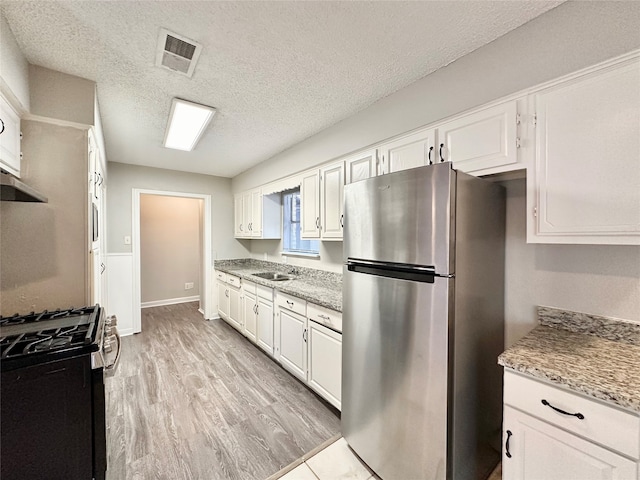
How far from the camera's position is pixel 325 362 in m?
2.19

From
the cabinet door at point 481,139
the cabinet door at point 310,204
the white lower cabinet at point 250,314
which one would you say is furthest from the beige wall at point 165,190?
the cabinet door at point 481,139

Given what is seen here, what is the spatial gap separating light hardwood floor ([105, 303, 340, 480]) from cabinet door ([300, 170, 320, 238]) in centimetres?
151

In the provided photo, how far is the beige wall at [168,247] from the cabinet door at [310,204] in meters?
3.18

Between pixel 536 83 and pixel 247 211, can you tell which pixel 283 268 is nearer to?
pixel 247 211

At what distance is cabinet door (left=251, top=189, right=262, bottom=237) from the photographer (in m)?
3.98

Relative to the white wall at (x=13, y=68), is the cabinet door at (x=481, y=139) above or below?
below

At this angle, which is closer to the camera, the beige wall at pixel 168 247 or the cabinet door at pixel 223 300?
the cabinet door at pixel 223 300

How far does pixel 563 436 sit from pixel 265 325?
2584 millimetres

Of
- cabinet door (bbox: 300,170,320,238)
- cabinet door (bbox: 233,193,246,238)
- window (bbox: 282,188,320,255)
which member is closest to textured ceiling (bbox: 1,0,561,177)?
cabinet door (bbox: 300,170,320,238)

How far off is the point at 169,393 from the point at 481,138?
315cm

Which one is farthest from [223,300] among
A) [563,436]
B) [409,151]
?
[563,436]

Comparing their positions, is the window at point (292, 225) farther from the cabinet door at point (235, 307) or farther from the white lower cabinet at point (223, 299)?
the white lower cabinet at point (223, 299)

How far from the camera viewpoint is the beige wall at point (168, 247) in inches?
212

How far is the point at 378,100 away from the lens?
85.5 inches
